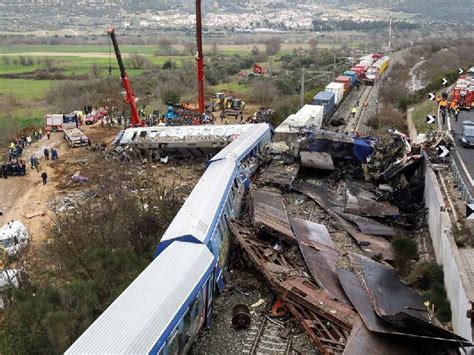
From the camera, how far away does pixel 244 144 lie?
22.9 m

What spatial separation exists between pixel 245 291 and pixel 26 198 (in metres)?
16.7

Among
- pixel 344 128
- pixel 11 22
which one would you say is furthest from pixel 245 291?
pixel 11 22

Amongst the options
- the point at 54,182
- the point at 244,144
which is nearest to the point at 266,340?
the point at 244,144

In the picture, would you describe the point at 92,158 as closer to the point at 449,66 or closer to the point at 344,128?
the point at 344,128


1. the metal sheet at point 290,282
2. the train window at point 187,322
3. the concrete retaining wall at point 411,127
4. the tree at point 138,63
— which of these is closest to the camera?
the train window at point 187,322

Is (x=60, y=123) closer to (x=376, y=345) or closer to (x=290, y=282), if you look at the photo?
(x=290, y=282)

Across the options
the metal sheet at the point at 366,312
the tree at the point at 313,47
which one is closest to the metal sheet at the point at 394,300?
the metal sheet at the point at 366,312

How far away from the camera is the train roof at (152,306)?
825 cm

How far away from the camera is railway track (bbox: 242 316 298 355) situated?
11344mm

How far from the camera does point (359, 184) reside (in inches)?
890

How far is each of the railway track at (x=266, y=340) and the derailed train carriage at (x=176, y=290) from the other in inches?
44.2

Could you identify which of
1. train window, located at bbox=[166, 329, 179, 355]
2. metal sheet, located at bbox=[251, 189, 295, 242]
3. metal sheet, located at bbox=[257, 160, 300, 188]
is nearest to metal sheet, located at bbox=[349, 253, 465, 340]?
metal sheet, located at bbox=[251, 189, 295, 242]

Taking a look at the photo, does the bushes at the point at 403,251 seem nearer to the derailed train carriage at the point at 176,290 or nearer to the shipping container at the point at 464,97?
the derailed train carriage at the point at 176,290

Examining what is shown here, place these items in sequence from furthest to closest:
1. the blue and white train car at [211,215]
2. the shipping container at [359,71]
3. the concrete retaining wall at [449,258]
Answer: the shipping container at [359,71] → the blue and white train car at [211,215] → the concrete retaining wall at [449,258]
